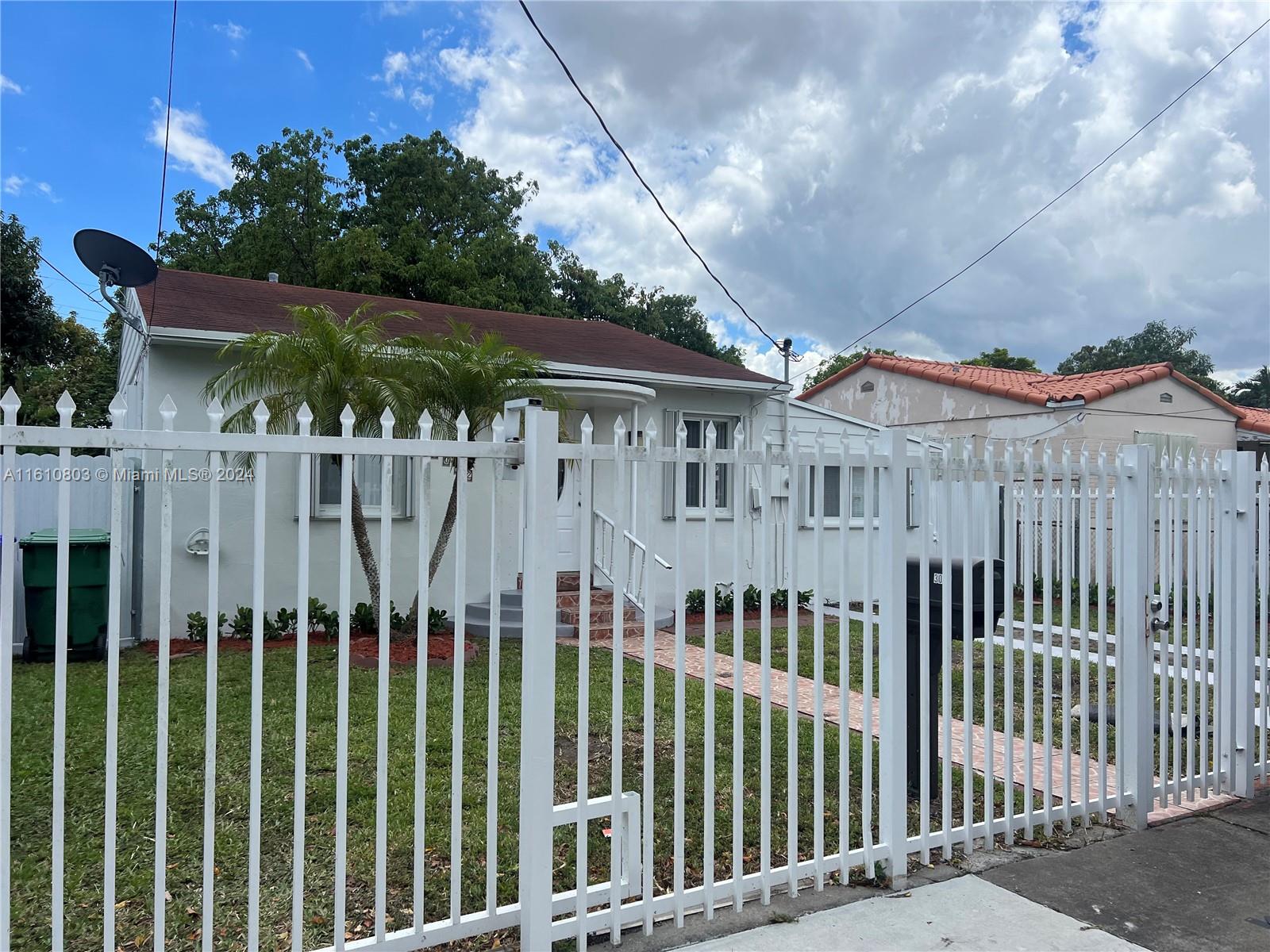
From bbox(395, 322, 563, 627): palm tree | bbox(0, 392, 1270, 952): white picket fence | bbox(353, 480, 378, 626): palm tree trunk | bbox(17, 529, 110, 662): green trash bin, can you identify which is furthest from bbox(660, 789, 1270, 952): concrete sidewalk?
bbox(17, 529, 110, 662): green trash bin

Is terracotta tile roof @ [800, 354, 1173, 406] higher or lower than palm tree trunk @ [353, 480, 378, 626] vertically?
higher

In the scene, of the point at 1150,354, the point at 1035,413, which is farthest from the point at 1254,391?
the point at 1035,413

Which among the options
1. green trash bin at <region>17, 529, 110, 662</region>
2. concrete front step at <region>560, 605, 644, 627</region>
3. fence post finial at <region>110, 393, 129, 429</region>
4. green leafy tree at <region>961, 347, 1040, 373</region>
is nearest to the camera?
fence post finial at <region>110, 393, 129, 429</region>

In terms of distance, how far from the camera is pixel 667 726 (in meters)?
5.71

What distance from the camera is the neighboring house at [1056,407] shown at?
15203 millimetres

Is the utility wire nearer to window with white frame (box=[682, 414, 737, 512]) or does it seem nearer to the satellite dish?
the satellite dish

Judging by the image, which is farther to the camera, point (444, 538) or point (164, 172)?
point (164, 172)

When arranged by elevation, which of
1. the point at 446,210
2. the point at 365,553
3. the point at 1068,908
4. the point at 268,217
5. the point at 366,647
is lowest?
the point at 1068,908

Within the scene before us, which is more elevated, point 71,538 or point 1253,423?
point 1253,423

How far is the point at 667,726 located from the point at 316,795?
2405 mm

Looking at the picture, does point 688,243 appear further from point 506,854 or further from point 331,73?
point 506,854

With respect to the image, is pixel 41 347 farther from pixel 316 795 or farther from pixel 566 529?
pixel 316 795

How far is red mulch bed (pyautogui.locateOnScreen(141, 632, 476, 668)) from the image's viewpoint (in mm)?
7152

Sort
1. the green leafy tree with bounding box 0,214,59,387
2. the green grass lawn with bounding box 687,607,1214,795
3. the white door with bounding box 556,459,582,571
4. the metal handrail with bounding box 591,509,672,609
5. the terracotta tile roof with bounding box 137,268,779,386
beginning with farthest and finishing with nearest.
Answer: the green leafy tree with bounding box 0,214,59,387
the white door with bounding box 556,459,582,571
the terracotta tile roof with bounding box 137,268,779,386
the metal handrail with bounding box 591,509,672,609
the green grass lawn with bounding box 687,607,1214,795
